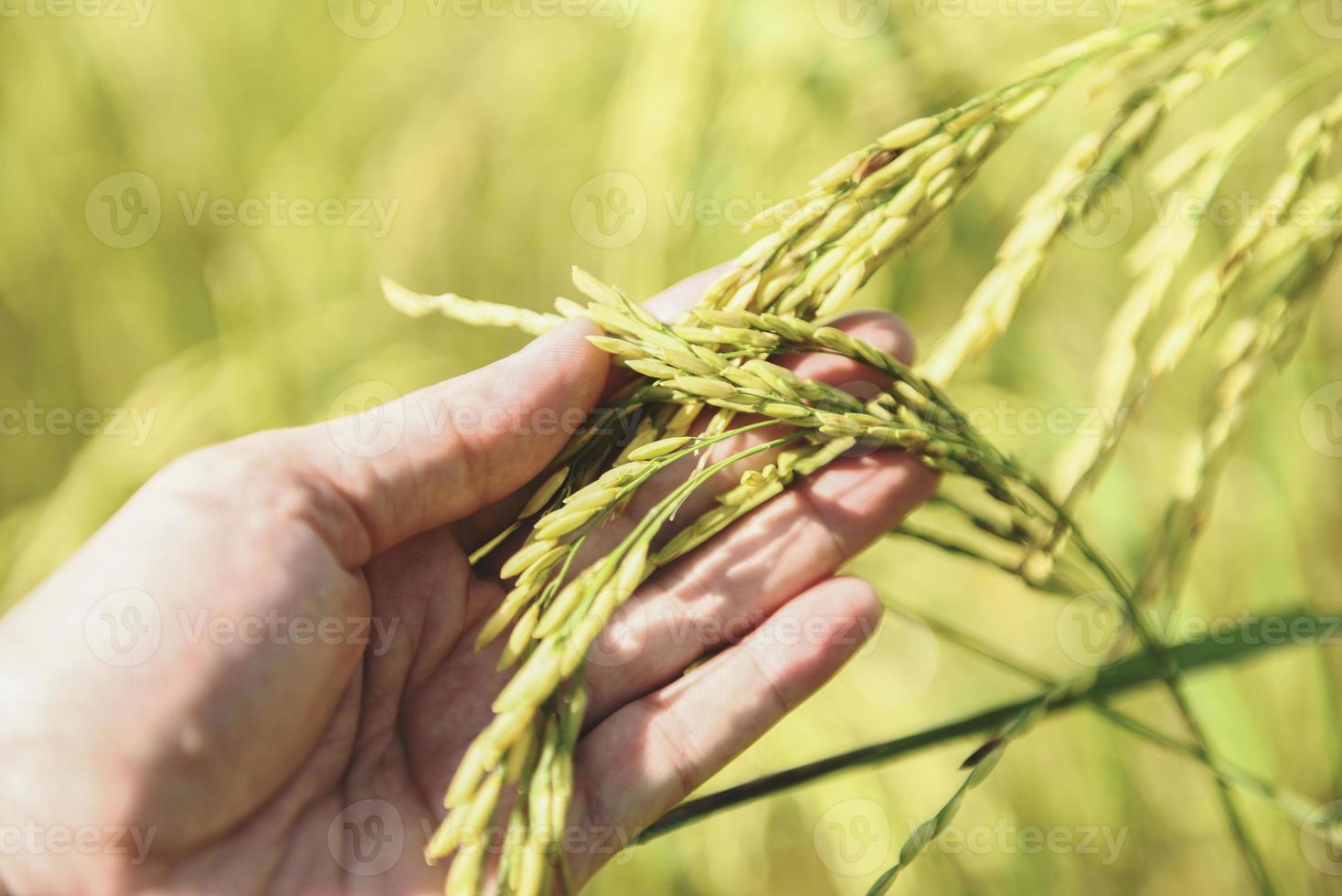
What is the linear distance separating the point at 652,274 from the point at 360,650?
2.69 feet

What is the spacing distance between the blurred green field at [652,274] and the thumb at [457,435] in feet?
1.68

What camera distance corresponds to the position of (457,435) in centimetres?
110

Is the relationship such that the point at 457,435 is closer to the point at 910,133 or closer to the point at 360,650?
the point at 360,650

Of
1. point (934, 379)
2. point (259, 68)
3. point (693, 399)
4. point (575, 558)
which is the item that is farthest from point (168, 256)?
point (934, 379)

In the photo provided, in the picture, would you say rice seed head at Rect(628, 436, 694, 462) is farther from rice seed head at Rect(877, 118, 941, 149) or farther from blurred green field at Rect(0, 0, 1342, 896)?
blurred green field at Rect(0, 0, 1342, 896)

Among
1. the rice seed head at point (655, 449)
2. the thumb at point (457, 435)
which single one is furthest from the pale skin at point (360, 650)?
the rice seed head at point (655, 449)

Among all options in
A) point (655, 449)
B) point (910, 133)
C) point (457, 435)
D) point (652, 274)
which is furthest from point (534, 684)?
point (652, 274)

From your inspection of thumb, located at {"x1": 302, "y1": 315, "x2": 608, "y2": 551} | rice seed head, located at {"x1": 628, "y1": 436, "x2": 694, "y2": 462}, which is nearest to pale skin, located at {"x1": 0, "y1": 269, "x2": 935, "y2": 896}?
thumb, located at {"x1": 302, "y1": 315, "x2": 608, "y2": 551}

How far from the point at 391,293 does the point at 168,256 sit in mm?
1473

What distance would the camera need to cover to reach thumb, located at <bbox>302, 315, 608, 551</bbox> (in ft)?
3.54

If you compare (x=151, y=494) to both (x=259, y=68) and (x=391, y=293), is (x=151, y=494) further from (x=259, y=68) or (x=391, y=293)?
(x=259, y=68)

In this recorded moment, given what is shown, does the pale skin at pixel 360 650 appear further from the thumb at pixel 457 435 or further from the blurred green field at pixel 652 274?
the blurred green field at pixel 652 274

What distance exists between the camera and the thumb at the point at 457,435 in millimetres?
1079

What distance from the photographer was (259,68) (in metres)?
2.37
